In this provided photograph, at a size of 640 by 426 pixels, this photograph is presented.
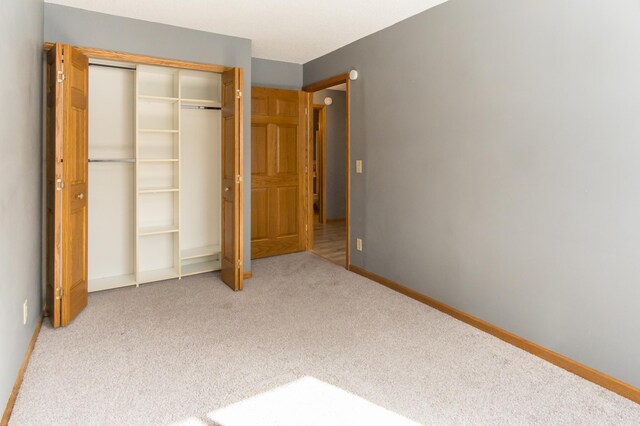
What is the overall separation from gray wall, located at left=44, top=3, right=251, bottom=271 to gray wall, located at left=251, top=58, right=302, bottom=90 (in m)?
0.74

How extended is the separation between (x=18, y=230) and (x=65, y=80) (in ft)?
3.92

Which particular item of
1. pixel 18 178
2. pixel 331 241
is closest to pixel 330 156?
pixel 331 241

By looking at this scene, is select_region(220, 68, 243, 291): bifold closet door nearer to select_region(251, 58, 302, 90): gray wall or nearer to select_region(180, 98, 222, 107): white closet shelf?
select_region(180, 98, 222, 107): white closet shelf

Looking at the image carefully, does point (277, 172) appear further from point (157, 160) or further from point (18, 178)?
point (18, 178)

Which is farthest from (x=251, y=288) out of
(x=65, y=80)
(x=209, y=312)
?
(x=65, y=80)

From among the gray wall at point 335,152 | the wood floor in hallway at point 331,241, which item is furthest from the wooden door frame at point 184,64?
the gray wall at point 335,152

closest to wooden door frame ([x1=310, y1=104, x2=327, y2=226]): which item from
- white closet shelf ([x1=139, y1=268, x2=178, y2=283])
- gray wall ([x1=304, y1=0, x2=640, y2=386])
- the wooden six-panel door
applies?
the wooden six-panel door

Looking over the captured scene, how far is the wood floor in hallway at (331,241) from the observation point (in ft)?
16.9

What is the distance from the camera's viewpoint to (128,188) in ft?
13.0

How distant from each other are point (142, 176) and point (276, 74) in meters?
2.06

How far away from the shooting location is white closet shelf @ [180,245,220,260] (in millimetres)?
4219

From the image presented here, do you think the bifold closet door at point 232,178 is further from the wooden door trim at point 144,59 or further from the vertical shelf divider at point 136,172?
the vertical shelf divider at point 136,172

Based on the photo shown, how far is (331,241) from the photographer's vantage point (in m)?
6.09

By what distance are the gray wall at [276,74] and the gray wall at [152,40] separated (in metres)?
0.74
